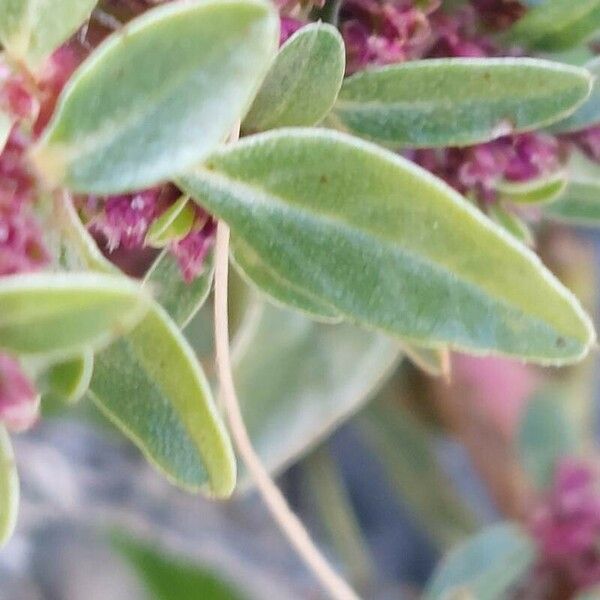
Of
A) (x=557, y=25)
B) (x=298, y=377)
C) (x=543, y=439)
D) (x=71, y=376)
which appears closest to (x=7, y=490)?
(x=71, y=376)

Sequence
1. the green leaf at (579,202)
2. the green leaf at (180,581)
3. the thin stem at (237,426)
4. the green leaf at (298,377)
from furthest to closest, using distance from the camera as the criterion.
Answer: the green leaf at (180,581) < the green leaf at (298,377) < the green leaf at (579,202) < the thin stem at (237,426)

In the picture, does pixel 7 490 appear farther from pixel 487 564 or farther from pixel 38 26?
pixel 487 564

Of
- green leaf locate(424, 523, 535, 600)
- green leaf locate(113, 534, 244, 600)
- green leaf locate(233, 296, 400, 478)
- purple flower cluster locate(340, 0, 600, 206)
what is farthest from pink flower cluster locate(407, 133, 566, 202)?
green leaf locate(113, 534, 244, 600)

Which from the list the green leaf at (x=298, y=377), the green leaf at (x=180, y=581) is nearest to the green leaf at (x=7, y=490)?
the green leaf at (x=298, y=377)

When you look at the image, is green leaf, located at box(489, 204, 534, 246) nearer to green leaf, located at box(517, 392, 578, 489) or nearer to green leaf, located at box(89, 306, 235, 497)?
green leaf, located at box(89, 306, 235, 497)

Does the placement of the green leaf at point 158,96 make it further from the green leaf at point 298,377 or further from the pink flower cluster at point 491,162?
the green leaf at point 298,377
